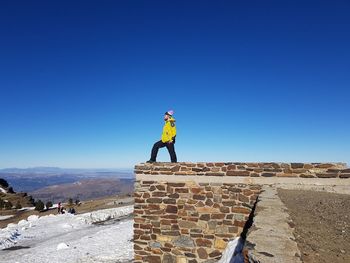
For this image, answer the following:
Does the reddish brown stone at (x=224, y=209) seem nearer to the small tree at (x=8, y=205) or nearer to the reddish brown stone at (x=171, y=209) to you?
the reddish brown stone at (x=171, y=209)

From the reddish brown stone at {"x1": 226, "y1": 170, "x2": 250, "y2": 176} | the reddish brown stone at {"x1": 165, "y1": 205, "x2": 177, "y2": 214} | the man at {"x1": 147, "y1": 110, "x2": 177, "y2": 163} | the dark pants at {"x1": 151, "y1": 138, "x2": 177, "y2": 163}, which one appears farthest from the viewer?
the man at {"x1": 147, "y1": 110, "x2": 177, "y2": 163}

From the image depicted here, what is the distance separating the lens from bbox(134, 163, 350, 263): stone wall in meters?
9.14

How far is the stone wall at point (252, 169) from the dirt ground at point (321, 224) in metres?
0.77

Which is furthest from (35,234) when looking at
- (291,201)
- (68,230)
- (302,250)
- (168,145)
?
(302,250)

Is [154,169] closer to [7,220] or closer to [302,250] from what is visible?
[302,250]

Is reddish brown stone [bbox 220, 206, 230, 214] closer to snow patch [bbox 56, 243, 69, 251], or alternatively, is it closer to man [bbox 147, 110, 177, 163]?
man [bbox 147, 110, 177, 163]

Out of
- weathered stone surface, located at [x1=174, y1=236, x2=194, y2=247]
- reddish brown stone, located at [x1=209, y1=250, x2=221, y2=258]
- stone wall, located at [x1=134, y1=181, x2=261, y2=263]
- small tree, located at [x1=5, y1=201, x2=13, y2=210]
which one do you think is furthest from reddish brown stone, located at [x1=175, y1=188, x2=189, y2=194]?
small tree, located at [x1=5, y1=201, x2=13, y2=210]

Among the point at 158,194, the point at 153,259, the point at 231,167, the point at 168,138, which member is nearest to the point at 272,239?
the point at 231,167

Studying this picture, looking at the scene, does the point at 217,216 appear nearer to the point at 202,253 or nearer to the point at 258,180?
the point at 202,253

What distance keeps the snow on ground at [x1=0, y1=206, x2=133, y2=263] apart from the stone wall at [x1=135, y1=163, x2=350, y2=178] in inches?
261

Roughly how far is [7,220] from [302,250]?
97.8 ft

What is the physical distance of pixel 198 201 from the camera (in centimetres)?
981

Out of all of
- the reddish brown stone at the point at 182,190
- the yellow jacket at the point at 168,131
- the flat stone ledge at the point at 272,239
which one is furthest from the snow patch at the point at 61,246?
the flat stone ledge at the point at 272,239

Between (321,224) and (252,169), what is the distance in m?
4.30
